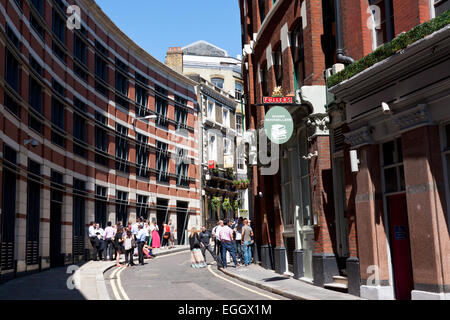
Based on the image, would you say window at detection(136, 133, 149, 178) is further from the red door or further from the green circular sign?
the red door

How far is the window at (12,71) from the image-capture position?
20.5 metres

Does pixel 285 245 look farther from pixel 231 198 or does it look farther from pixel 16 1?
pixel 231 198

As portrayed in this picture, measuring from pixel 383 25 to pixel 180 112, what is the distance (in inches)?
1310

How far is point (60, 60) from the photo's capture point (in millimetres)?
27688

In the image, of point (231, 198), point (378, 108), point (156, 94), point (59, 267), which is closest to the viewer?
point (378, 108)

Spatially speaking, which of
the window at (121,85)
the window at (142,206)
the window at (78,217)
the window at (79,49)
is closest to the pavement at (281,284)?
the window at (78,217)

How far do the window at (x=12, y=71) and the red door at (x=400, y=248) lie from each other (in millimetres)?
14225

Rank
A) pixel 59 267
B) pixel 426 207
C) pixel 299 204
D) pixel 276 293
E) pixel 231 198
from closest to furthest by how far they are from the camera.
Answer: pixel 426 207, pixel 276 293, pixel 299 204, pixel 59 267, pixel 231 198

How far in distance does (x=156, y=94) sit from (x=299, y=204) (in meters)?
25.2

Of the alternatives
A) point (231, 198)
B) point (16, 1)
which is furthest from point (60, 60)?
point (231, 198)

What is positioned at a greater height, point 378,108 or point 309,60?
point 309,60

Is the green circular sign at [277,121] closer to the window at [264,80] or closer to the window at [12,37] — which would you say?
the window at [264,80]

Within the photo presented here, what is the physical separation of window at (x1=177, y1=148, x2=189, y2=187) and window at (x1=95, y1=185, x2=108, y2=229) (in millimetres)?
11500

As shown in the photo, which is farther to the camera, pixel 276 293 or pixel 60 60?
pixel 60 60
